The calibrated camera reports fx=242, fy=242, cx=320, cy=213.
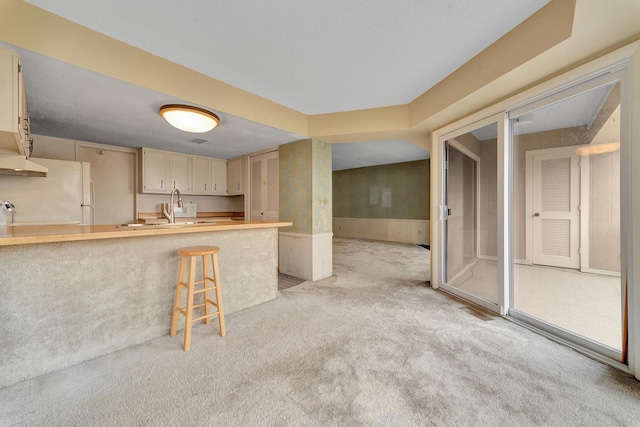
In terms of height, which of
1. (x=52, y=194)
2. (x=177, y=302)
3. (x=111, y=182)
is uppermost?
(x=111, y=182)

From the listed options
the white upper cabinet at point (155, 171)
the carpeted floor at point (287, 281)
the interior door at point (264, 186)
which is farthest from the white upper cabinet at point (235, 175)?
the carpeted floor at point (287, 281)

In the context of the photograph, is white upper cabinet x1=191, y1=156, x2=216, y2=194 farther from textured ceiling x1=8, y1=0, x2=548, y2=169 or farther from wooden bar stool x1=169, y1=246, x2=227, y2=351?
wooden bar stool x1=169, y1=246, x2=227, y2=351

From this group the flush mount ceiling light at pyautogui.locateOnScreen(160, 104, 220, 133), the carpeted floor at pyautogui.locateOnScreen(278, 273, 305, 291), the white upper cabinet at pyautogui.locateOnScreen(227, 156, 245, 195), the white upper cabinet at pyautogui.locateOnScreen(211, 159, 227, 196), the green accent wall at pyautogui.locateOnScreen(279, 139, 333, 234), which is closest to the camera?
the flush mount ceiling light at pyautogui.locateOnScreen(160, 104, 220, 133)

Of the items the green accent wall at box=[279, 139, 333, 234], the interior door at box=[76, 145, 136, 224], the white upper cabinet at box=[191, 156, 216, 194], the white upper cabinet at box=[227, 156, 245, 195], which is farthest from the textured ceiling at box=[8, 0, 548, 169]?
the white upper cabinet at box=[227, 156, 245, 195]

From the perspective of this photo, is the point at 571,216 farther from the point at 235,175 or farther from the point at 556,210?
the point at 235,175

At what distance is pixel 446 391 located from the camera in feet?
4.89

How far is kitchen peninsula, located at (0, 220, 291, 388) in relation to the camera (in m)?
1.60

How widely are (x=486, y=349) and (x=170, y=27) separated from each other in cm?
352

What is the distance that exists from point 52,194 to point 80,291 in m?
2.30

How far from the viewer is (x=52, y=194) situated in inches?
124

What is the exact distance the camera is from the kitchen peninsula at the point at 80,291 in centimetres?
160

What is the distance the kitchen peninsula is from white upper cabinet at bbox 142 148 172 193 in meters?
2.58

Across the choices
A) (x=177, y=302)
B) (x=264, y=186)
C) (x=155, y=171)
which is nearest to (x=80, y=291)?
(x=177, y=302)

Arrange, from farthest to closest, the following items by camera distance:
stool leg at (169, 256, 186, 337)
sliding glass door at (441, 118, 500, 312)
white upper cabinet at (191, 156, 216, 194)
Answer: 1. white upper cabinet at (191, 156, 216, 194)
2. sliding glass door at (441, 118, 500, 312)
3. stool leg at (169, 256, 186, 337)
